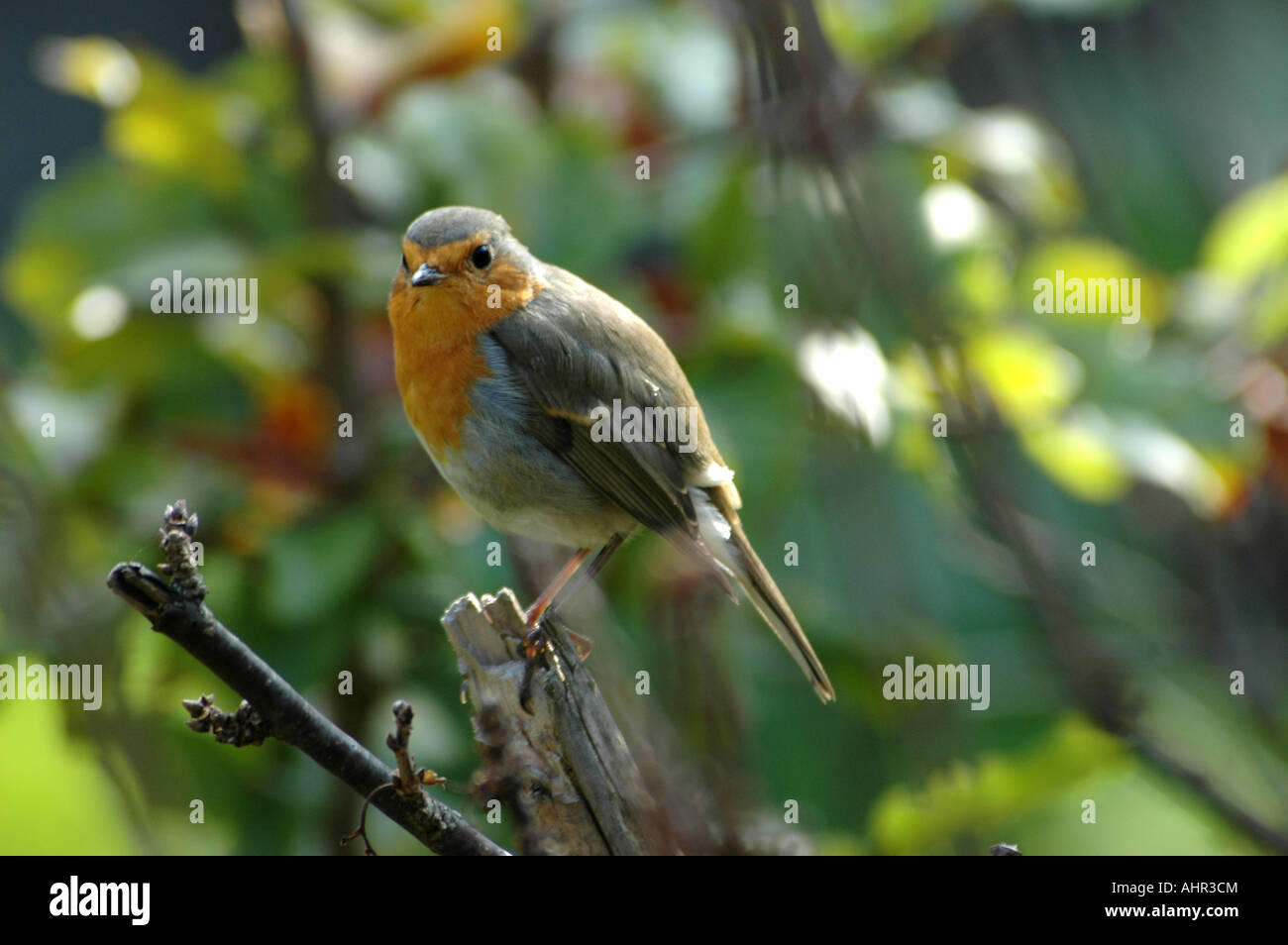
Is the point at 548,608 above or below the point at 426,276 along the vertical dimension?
below

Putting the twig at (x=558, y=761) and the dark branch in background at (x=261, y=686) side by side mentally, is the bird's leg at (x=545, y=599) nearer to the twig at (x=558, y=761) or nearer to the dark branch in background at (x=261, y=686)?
the twig at (x=558, y=761)

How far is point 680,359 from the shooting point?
3.23 metres

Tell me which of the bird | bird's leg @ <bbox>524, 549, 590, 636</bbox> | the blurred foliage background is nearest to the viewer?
bird's leg @ <bbox>524, 549, 590, 636</bbox>

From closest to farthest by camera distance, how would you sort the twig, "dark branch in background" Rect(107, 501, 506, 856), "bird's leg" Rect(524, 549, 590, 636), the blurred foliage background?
"dark branch in background" Rect(107, 501, 506, 856) < the twig < "bird's leg" Rect(524, 549, 590, 636) < the blurred foliage background

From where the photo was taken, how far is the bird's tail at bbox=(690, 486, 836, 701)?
2.68 meters

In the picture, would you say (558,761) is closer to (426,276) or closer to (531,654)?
(531,654)

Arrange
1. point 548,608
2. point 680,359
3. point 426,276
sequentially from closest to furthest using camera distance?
point 548,608 < point 426,276 < point 680,359

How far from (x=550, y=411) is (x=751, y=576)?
54 cm

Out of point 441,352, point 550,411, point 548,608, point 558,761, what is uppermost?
point 441,352

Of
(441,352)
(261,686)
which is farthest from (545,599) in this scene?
(261,686)

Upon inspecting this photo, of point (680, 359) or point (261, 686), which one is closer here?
point (261, 686)

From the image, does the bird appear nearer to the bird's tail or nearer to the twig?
the bird's tail

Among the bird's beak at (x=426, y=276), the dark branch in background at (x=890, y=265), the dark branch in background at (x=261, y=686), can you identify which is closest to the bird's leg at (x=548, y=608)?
the dark branch in background at (x=261, y=686)

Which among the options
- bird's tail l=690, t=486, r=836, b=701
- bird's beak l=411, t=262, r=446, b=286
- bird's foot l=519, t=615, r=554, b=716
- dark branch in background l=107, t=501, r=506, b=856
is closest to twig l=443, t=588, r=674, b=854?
bird's foot l=519, t=615, r=554, b=716
